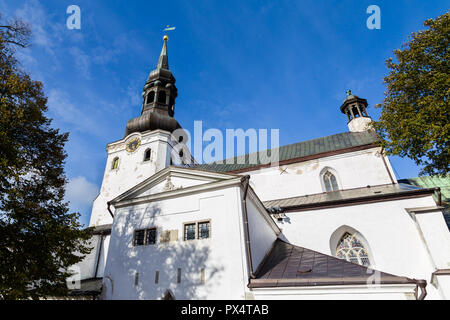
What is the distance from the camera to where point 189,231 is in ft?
33.5

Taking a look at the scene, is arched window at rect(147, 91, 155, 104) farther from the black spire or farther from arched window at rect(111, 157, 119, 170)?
arched window at rect(111, 157, 119, 170)

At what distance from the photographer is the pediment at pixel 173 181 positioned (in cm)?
1091

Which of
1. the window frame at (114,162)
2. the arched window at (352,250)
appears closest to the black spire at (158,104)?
the window frame at (114,162)

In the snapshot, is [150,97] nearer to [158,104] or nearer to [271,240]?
[158,104]

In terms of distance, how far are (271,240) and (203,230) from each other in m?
4.55

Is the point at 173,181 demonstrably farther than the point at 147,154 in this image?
No

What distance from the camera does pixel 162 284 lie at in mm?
9438

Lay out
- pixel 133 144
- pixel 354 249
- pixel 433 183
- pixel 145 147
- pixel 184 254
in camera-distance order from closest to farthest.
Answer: pixel 184 254 → pixel 354 249 → pixel 433 183 → pixel 145 147 → pixel 133 144

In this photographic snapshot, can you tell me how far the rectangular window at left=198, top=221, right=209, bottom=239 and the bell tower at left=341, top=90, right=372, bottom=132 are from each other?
18.1m

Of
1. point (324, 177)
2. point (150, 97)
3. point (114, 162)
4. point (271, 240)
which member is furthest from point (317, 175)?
point (114, 162)

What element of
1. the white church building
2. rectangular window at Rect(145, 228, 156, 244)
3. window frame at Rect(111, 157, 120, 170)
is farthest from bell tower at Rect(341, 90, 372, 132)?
window frame at Rect(111, 157, 120, 170)

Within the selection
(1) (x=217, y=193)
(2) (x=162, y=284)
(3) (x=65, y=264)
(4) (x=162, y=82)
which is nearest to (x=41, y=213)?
(3) (x=65, y=264)

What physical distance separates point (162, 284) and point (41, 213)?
500cm
